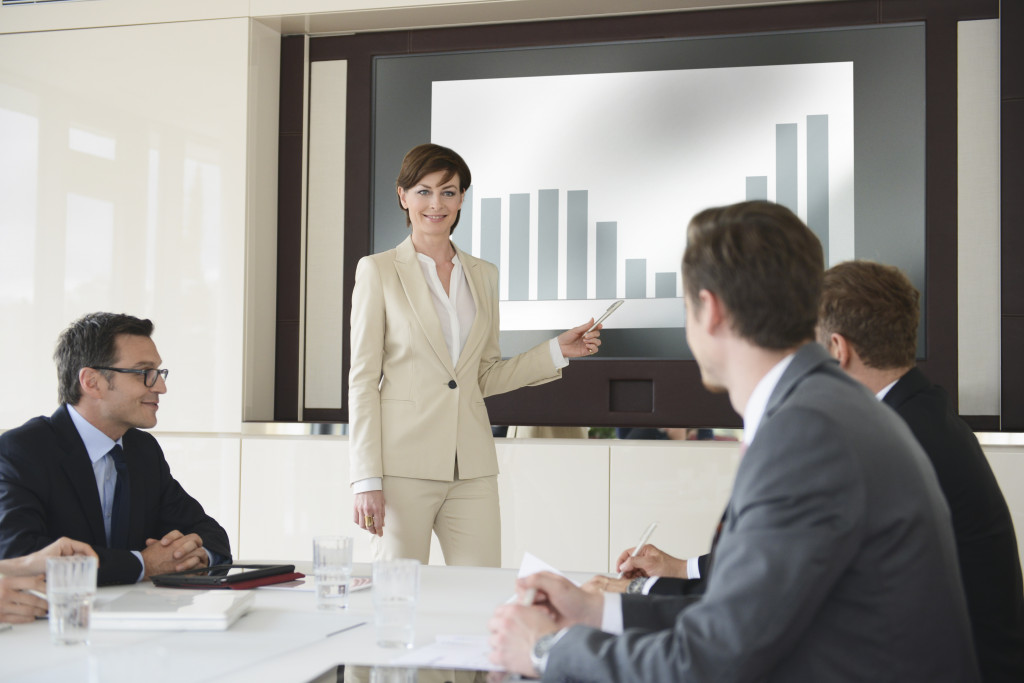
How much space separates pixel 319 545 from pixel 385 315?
126 cm

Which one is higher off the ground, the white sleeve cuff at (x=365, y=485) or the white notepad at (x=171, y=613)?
the white sleeve cuff at (x=365, y=485)

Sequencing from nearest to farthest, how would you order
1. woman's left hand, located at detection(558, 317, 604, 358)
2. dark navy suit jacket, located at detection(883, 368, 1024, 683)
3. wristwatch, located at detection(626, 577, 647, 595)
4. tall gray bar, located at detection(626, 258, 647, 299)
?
dark navy suit jacket, located at detection(883, 368, 1024, 683) → wristwatch, located at detection(626, 577, 647, 595) → woman's left hand, located at detection(558, 317, 604, 358) → tall gray bar, located at detection(626, 258, 647, 299)

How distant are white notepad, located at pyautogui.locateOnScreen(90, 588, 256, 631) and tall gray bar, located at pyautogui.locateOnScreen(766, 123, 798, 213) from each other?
270 cm

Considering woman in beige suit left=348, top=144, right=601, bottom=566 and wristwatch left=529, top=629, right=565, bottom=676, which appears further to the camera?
woman in beige suit left=348, top=144, right=601, bottom=566

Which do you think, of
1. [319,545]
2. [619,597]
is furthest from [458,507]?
[619,597]

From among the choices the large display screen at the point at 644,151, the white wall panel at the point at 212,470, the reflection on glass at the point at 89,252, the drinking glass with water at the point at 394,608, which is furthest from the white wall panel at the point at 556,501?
the drinking glass with water at the point at 394,608

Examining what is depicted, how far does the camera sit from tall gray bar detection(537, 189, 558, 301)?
383 centimetres

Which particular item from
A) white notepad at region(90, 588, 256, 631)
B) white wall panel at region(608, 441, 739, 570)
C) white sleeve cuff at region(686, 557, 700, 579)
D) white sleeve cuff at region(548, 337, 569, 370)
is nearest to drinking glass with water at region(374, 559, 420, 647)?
white notepad at region(90, 588, 256, 631)

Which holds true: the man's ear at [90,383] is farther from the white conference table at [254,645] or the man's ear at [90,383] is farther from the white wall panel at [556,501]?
A: the white wall panel at [556,501]

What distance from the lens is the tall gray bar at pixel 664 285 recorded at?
3.74 meters

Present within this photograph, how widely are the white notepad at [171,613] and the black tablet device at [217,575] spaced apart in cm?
20

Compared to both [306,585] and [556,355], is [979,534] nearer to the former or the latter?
[306,585]

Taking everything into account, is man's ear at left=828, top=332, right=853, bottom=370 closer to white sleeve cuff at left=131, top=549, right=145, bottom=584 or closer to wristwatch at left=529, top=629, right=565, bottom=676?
wristwatch at left=529, top=629, right=565, bottom=676

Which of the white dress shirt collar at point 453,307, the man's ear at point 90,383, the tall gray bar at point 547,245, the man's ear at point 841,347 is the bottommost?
the man's ear at point 90,383
